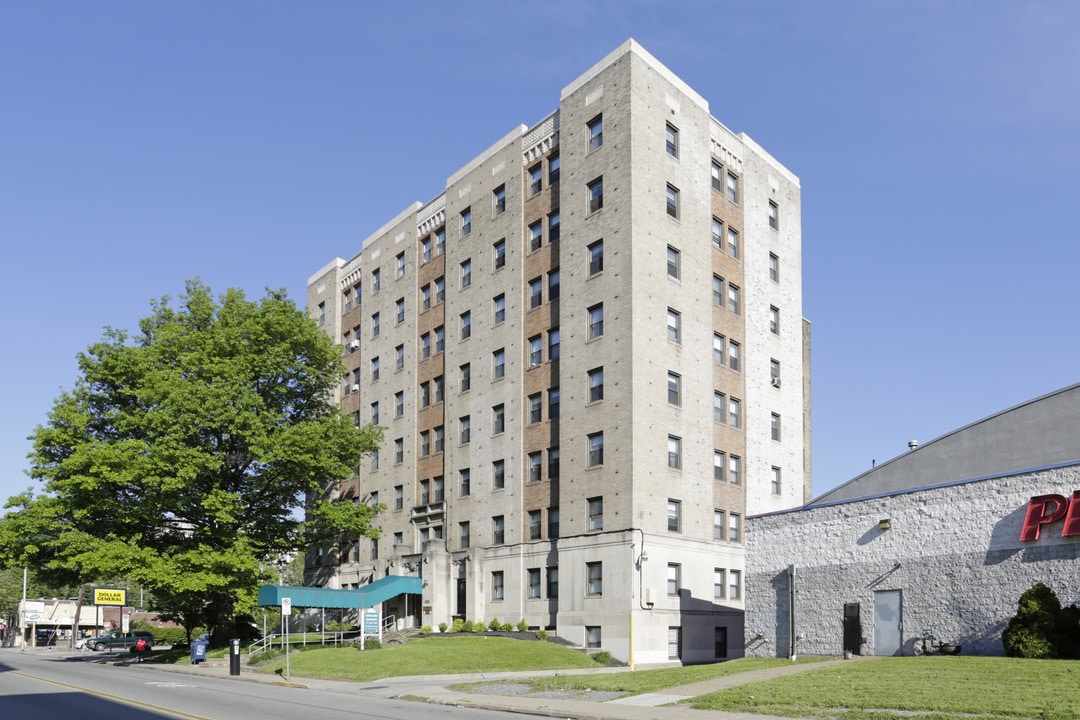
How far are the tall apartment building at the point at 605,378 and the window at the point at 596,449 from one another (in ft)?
0.31

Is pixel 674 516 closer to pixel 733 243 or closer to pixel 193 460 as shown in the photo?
pixel 733 243

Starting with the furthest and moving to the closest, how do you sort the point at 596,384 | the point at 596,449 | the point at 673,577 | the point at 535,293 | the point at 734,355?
the point at 734,355 < the point at 535,293 < the point at 596,384 < the point at 596,449 < the point at 673,577

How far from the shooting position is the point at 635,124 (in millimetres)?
45469

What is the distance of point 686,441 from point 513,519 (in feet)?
32.3

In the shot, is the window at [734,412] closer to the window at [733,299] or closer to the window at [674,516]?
the window at [733,299]

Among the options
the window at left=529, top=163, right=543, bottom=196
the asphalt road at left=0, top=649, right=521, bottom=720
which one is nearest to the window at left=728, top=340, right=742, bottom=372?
the window at left=529, top=163, right=543, bottom=196

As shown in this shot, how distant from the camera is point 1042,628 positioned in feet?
81.0

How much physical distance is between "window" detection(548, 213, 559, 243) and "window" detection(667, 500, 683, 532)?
14720 mm

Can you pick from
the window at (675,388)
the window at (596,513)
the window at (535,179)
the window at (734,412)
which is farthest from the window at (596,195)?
the window at (596,513)

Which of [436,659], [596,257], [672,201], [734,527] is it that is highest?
[672,201]

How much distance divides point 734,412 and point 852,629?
20.1 m

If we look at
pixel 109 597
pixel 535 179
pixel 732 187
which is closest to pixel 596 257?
pixel 535 179

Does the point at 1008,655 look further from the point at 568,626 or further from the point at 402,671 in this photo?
the point at 568,626

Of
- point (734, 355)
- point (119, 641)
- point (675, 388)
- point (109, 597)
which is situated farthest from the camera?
point (109, 597)
